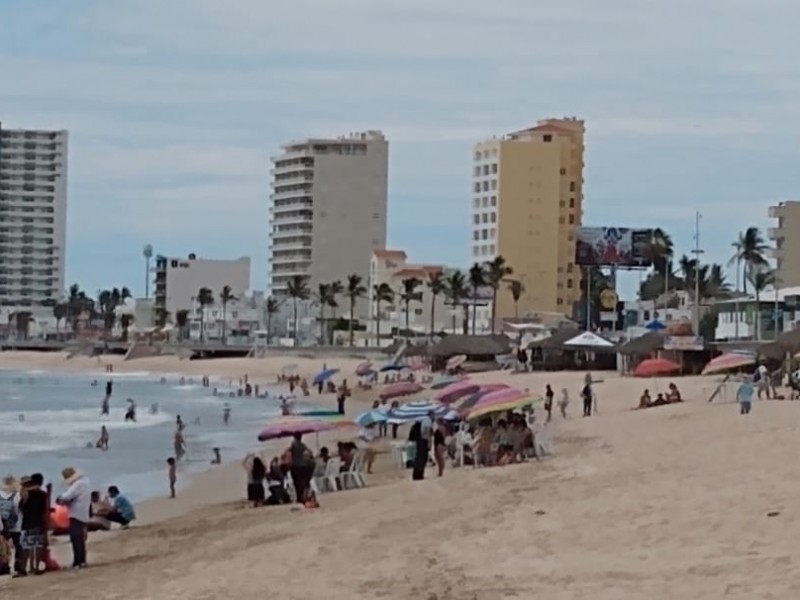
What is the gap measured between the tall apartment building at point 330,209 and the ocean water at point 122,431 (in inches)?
3070

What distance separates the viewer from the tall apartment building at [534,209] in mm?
129250

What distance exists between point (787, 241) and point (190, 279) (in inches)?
3988

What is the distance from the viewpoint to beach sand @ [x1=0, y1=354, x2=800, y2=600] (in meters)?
10.9

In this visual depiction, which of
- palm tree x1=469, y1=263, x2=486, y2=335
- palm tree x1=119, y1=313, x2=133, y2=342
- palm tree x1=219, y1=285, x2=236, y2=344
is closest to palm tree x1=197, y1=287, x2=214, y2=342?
palm tree x1=219, y1=285, x2=236, y2=344

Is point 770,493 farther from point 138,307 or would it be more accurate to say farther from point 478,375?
point 138,307

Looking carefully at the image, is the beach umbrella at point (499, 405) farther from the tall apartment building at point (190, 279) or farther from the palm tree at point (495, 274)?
the tall apartment building at point (190, 279)

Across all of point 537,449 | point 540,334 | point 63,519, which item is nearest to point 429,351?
point 540,334

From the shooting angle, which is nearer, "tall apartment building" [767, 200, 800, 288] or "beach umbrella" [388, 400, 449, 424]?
"beach umbrella" [388, 400, 449, 424]

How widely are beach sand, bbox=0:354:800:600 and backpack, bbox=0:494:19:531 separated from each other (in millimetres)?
693

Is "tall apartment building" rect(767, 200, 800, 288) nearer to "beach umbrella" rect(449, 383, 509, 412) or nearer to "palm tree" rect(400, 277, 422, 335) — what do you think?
"palm tree" rect(400, 277, 422, 335)

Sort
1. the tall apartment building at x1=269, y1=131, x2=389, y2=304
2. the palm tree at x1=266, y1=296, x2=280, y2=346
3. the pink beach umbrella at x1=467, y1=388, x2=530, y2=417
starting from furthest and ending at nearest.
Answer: the tall apartment building at x1=269, y1=131, x2=389, y2=304
the palm tree at x1=266, y1=296, x2=280, y2=346
the pink beach umbrella at x1=467, y1=388, x2=530, y2=417

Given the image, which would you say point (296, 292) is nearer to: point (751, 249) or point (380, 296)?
point (380, 296)

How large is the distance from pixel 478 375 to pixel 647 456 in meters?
47.2

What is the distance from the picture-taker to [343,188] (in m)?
171
